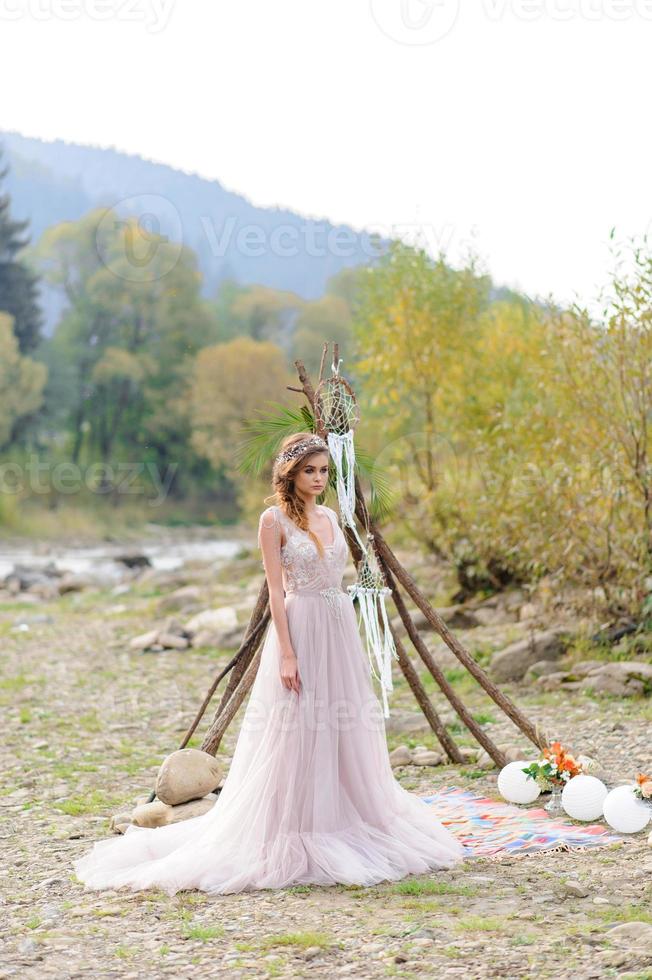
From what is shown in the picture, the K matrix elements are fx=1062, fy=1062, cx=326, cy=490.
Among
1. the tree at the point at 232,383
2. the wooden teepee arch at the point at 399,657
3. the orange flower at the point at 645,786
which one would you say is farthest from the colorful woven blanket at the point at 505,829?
the tree at the point at 232,383

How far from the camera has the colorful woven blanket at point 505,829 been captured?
17.4ft

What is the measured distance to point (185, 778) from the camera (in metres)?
5.96

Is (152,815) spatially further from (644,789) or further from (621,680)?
(621,680)

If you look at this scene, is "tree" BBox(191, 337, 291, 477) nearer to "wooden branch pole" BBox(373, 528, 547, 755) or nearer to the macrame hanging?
"wooden branch pole" BBox(373, 528, 547, 755)

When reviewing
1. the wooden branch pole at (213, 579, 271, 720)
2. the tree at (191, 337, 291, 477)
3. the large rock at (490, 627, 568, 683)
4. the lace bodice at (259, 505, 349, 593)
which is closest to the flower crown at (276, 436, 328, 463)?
the lace bodice at (259, 505, 349, 593)

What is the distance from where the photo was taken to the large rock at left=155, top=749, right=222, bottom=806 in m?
5.93

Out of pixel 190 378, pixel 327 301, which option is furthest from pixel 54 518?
pixel 327 301

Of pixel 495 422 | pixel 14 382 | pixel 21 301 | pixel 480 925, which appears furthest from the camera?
pixel 21 301

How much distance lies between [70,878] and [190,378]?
40.9 metres

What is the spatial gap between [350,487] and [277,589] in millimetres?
1050

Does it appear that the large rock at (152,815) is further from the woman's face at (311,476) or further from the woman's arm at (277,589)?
the woman's face at (311,476)

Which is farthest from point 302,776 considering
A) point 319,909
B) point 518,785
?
point 518,785

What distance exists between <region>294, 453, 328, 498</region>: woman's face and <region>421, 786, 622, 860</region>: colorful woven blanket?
6.41 ft

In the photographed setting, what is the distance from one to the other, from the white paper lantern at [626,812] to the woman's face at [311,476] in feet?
7.27
